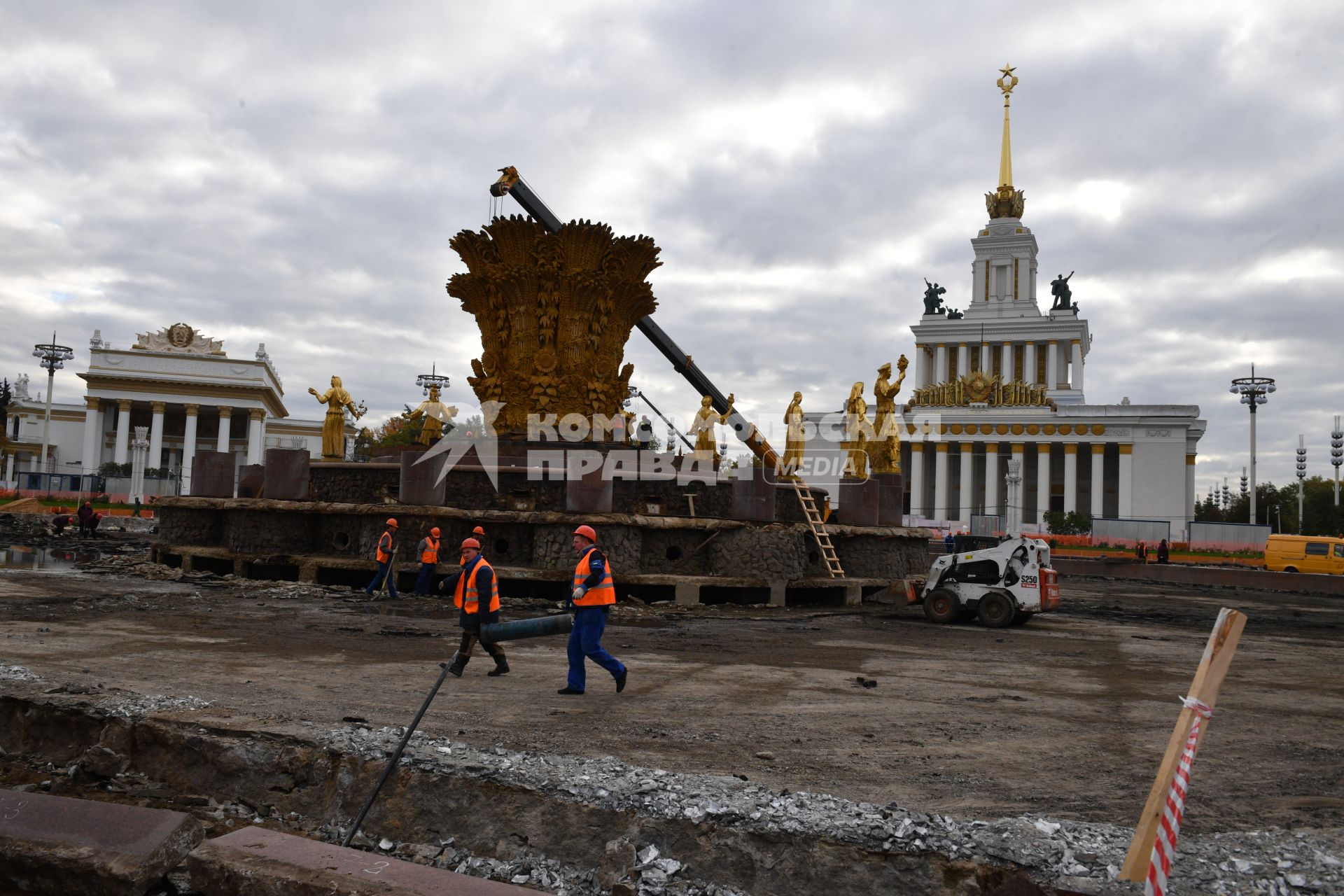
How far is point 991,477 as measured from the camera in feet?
266

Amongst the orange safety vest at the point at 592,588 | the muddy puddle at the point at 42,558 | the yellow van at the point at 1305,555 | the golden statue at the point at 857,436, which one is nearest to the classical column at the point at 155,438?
the muddy puddle at the point at 42,558

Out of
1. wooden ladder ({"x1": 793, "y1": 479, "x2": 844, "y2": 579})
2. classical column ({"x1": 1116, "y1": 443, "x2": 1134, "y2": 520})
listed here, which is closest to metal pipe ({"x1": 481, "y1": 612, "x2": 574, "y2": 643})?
wooden ladder ({"x1": 793, "y1": 479, "x2": 844, "y2": 579})

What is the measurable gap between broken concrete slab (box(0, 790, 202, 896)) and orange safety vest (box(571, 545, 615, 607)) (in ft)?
12.8

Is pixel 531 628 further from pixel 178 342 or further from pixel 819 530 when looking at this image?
pixel 178 342

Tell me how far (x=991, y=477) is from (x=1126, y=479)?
10.5 metres

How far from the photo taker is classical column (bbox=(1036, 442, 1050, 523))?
78125 millimetres

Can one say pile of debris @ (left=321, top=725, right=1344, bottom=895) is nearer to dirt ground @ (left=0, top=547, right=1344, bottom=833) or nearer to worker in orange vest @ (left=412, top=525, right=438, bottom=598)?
dirt ground @ (left=0, top=547, right=1344, bottom=833)

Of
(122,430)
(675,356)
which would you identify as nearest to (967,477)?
(675,356)

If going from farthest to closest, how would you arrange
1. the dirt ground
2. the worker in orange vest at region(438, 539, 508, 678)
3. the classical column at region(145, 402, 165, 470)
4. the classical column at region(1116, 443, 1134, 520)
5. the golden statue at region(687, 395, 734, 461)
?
1. the classical column at region(1116, 443, 1134, 520)
2. the classical column at region(145, 402, 165, 470)
3. the golden statue at region(687, 395, 734, 461)
4. the worker in orange vest at region(438, 539, 508, 678)
5. the dirt ground

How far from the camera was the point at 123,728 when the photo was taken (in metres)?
6.48

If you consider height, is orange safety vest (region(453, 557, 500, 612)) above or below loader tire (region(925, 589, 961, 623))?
above

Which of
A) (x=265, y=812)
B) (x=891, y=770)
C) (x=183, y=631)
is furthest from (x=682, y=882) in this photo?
(x=183, y=631)

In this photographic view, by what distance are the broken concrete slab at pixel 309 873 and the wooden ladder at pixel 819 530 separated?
16.0 m

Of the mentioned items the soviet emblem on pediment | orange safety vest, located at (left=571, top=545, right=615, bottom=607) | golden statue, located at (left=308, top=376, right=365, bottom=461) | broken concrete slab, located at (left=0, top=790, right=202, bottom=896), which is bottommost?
broken concrete slab, located at (left=0, top=790, right=202, bottom=896)
